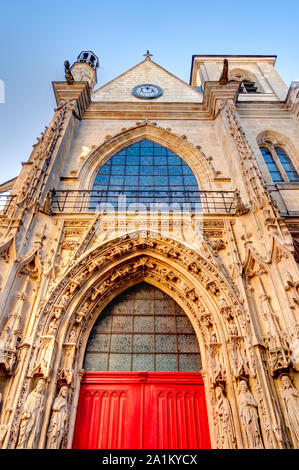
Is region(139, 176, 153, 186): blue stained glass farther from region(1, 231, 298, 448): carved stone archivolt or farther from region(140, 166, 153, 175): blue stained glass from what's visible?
region(1, 231, 298, 448): carved stone archivolt

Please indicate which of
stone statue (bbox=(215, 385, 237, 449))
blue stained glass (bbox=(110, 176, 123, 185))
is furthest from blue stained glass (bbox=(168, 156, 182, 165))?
stone statue (bbox=(215, 385, 237, 449))

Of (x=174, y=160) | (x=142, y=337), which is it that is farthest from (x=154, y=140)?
(x=142, y=337)

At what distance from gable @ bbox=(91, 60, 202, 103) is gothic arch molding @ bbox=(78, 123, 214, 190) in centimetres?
243

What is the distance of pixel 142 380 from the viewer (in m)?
5.50

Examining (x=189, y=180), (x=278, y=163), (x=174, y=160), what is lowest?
(x=189, y=180)

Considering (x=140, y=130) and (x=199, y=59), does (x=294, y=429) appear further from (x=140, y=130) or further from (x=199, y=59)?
(x=199, y=59)

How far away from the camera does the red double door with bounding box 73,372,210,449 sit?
4.86 metres

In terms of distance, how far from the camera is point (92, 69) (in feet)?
46.0

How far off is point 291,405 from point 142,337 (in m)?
2.74

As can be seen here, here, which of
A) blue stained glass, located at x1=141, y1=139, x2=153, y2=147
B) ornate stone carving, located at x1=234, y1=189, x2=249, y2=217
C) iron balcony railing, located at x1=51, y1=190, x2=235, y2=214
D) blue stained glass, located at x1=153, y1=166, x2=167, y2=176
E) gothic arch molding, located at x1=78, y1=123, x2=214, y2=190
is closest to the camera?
ornate stone carving, located at x1=234, y1=189, x2=249, y2=217

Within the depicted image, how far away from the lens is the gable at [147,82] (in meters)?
12.6

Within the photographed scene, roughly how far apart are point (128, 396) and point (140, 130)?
8.17 metres

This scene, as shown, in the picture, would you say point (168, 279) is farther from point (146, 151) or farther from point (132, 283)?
point (146, 151)
